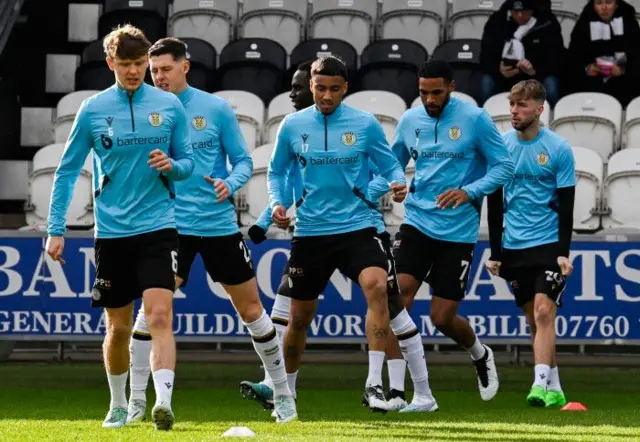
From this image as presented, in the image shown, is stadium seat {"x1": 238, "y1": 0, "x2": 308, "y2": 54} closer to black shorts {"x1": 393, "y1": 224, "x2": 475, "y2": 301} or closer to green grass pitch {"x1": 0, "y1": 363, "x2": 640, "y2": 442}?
green grass pitch {"x1": 0, "y1": 363, "x2": 640, "y2": 442}

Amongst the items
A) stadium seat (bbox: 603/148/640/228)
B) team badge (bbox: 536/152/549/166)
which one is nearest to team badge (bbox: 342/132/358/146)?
team badge (bbox: 536/152/549/166)

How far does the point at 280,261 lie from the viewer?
12.5 metres

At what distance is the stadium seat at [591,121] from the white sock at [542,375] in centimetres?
520

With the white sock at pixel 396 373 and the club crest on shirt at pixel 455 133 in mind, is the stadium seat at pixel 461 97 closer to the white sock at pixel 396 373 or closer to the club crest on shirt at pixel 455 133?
the club crest on shirt at pixel 455 133

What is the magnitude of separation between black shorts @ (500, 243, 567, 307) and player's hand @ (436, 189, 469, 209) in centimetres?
108

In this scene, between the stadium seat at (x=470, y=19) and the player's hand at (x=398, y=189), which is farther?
the stadium seat at (x=470, y=19)

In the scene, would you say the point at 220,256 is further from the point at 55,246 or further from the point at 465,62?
the point at 465,62

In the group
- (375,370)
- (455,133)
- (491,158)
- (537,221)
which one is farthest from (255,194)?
(375,370)

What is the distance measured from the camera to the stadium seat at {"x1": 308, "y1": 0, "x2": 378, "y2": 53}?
17547 millimetres

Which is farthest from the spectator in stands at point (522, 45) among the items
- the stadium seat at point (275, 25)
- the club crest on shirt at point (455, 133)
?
the club crest on shirt at point (455, 133)

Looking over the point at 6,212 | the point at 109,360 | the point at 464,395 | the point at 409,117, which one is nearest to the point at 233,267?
the point at 109,360

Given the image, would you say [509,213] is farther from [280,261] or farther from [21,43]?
[21,43]

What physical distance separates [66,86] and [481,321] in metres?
7.23

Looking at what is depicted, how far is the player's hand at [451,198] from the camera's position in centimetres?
971
